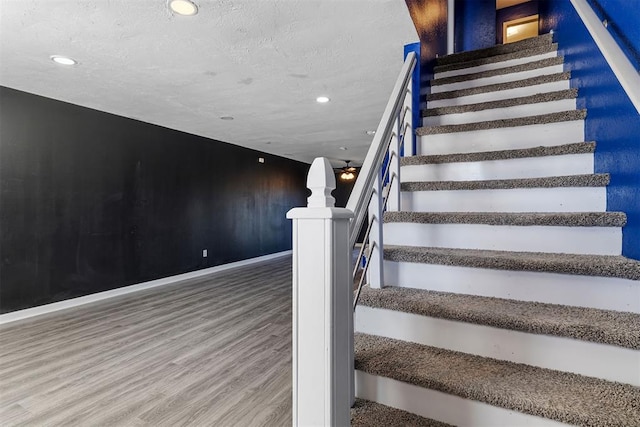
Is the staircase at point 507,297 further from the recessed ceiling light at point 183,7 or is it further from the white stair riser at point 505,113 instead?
the recessed ceiling light at point 183,7

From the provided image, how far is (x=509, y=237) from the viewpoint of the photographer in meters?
1.49

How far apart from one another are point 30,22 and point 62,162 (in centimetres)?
196

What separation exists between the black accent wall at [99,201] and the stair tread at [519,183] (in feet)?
12.2

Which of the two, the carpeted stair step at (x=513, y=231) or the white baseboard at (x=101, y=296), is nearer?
the carpeted stair step at (x=513, y=231)

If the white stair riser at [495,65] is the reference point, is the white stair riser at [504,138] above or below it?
below

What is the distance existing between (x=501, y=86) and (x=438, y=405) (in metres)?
2.46

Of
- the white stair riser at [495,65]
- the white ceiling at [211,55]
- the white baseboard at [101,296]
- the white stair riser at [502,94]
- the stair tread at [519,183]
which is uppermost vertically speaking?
the white stair riser at [495,65]

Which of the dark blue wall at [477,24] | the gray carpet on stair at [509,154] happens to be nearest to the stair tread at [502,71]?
the gray carpet on stair at [509,154]

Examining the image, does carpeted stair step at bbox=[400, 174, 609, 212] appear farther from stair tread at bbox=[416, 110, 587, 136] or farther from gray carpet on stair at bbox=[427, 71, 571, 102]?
gray carpet on stair at bbox=[427, 71, 571, 102]

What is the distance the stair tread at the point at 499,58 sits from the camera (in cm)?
278

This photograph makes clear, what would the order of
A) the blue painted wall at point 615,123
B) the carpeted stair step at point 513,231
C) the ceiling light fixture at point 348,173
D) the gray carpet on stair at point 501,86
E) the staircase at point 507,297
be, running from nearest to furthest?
the staircase at point 507,297, the blue painted wall at point 615,123, the carpeted stair step at point 513,231, the gray carpet on stair at point 501,86, the ceiling light fixture at point 348,173

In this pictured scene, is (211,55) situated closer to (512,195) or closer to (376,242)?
(376,242)

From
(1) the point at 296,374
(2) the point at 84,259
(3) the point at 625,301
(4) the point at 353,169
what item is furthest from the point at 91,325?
(4) the point at 353,169

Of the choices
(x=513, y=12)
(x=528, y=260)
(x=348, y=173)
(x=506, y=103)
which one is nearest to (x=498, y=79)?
(x=506, y=103)
